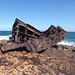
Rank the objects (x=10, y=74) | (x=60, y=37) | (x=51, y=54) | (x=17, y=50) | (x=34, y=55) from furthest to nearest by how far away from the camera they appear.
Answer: (x=60, y=37)
(x=17, y=50)
(x=51, y=54)
(x=34, y=55)
(x=10, y=74)

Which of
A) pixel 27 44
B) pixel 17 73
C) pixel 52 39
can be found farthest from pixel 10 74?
pixel 52 39

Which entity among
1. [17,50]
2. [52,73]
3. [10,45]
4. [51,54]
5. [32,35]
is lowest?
[52,73]

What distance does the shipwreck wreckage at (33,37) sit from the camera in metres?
7.43

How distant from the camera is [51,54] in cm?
732

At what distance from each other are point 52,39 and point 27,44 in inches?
97.6

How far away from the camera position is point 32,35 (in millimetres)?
8211

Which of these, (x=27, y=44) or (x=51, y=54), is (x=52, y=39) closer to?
(x=51, y=54)

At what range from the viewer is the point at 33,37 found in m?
8.32

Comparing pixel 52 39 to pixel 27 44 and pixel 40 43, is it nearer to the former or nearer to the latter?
pixel 40 43

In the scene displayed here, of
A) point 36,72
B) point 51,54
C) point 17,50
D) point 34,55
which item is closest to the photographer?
point 36,72

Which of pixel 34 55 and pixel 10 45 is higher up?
pixel 10 45

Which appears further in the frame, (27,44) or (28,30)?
(28,30)

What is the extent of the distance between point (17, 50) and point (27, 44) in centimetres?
129

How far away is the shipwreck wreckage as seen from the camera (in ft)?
24.4
